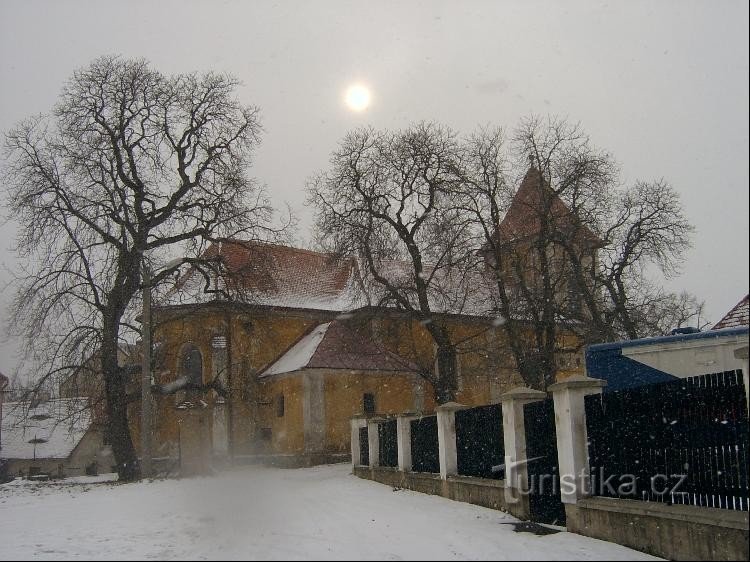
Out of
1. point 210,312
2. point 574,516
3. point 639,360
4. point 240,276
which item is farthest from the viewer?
point 210,312

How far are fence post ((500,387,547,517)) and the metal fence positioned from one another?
169 centimetres

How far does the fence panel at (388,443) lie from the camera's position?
63.7ft

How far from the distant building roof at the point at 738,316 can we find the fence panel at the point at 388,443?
8.60 m

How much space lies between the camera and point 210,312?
33.9 meters

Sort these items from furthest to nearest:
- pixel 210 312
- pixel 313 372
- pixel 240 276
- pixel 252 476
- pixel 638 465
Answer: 1. pixel 210 312
2. pixel 313 372
3. pixel 240 276
4. pixel 252 476
5. pixel 638 465

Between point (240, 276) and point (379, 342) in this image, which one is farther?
point (379, 342)

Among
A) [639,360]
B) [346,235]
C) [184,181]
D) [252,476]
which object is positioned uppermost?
[184,181]

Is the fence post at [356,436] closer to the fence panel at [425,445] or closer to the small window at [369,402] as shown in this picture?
the fence panel at [425,445]

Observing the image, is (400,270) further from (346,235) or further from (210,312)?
(210,312)

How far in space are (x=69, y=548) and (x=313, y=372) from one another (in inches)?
843

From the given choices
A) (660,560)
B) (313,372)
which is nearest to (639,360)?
(660,560)

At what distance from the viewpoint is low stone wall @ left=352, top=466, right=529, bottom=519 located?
1223 cm

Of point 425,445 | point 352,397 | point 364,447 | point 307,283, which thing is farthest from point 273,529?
point 307,283

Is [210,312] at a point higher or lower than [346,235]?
lower
